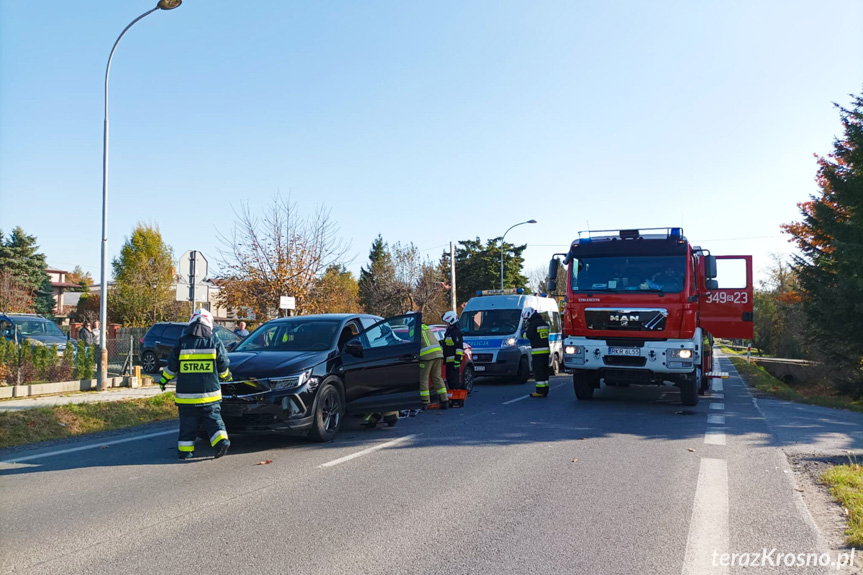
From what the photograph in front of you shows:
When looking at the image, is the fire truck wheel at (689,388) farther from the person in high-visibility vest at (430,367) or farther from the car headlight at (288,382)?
the car headlight at (288,382)

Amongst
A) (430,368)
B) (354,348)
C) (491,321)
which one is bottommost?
(430,368)

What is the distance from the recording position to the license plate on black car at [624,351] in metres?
12.2

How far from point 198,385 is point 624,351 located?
7.83 meters

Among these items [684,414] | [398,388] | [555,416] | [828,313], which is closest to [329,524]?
[398,388]

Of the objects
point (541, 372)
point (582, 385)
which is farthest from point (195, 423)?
point (582, 385)

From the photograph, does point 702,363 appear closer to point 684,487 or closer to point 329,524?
point 684,487

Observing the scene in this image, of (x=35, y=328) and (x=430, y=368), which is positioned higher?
(x=35, y=328)

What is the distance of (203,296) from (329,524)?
1095cm

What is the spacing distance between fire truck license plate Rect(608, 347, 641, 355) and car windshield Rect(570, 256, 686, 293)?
3.61ft

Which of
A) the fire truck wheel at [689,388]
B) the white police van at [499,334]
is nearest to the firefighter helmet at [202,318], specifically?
the fire truck wheel at [689,388]

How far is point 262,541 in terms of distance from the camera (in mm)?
4727

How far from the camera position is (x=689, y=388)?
12.3 m

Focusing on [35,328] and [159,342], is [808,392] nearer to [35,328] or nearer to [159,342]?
[159,342]

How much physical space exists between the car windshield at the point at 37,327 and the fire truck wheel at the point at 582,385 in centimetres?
1622
